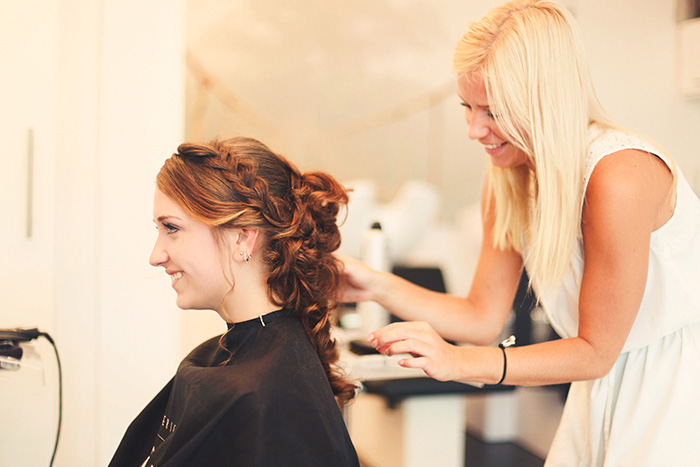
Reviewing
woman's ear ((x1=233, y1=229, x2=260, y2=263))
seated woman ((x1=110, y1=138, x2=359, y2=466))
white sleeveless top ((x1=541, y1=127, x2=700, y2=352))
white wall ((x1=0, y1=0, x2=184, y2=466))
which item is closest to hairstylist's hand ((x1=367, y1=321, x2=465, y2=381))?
seated woman ((x1=110, y1=138, x2=359, y2=466))

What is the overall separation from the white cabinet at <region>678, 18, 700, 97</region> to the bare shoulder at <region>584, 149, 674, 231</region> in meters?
2.46

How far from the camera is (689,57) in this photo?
125 inches

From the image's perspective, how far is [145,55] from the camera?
204cm

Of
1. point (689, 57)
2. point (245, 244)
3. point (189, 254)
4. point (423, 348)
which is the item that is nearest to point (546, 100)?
point (423, 348)

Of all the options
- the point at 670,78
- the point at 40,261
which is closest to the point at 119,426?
the point at 40,261

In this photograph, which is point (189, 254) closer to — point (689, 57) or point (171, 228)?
point (171, 228)

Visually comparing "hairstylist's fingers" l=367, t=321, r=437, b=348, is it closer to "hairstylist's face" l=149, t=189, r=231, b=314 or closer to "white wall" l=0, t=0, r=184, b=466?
"hairstylist's face" l=149, t=189, r=231, b=314

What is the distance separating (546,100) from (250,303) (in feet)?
2.34

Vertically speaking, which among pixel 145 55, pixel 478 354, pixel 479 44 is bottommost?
pixel 478 354

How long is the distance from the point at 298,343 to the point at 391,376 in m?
0.86

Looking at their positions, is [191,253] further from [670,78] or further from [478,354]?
[670,78]

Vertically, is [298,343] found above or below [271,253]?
below

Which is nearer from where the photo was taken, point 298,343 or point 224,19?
point 298,343

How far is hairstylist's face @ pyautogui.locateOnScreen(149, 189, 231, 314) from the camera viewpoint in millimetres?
1167
